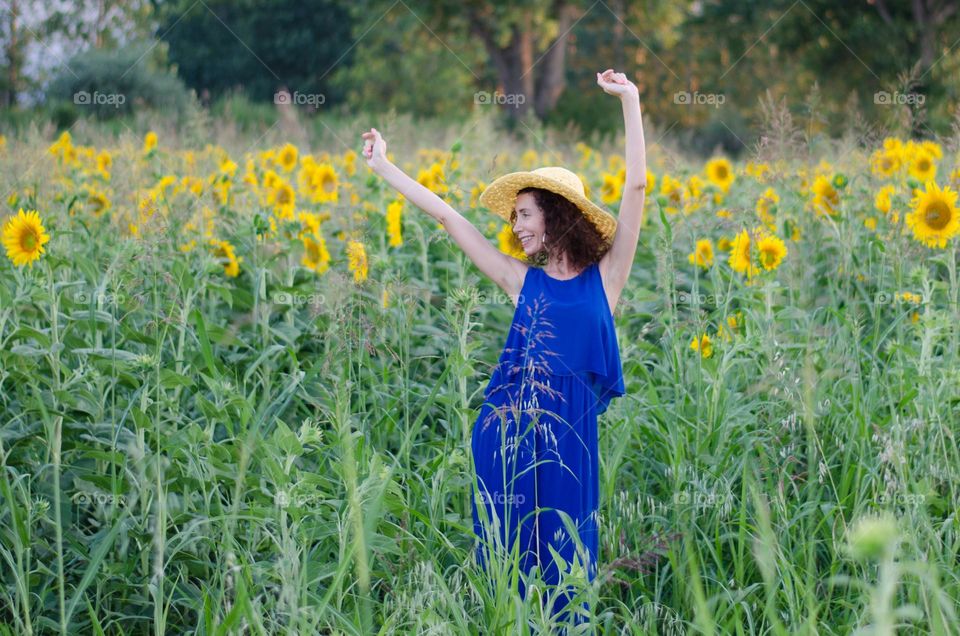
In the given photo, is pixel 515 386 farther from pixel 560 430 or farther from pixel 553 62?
pixel 553 62

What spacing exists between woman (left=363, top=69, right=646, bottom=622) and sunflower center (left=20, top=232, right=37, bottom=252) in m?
0.94

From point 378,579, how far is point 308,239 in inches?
68.4

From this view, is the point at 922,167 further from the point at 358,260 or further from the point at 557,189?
the point at 358,260

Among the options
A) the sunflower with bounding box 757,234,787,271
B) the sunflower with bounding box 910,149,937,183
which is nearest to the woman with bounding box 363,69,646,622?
the sunflower with bounding box 757,234,787,271

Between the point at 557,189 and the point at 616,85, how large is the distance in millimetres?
287

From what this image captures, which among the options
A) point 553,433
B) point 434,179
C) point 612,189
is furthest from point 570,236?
point 612,189

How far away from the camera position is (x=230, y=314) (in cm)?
351

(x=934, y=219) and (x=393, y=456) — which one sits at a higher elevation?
(x=934, y=219)

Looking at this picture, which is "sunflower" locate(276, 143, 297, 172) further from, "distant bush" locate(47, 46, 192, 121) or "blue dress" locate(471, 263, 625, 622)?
"distant bush" locate(47, 46, 192, 121)

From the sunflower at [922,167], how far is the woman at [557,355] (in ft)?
6.44

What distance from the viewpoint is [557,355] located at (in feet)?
7.70

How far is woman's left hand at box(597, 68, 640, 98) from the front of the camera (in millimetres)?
2410

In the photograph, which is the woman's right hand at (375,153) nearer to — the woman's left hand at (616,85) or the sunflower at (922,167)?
the woman's left hand at (616,85)

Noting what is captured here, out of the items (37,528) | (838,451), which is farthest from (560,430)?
(37,528)
